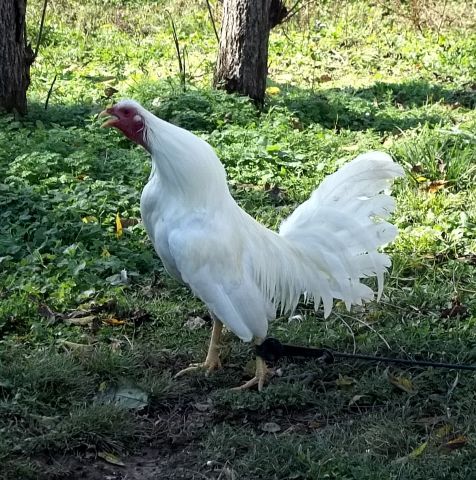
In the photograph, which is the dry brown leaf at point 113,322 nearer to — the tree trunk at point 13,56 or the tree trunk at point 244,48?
the tree trunk at point 13,56

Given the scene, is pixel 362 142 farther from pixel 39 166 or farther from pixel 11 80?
pixel 11 80

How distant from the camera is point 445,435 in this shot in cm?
382

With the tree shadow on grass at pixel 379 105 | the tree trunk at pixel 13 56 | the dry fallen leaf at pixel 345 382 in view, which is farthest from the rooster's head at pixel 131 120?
the tree shadow on grass at pixel 379 105

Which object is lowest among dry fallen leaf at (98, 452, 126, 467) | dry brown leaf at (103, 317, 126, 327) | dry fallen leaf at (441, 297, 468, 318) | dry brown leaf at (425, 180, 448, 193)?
dry fallen leaf at (98, 452, 126, 467)

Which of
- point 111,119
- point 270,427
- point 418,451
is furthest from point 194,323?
point 418,451

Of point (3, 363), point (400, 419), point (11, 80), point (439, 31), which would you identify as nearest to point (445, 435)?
point (400, 419)

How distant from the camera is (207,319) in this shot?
501 cm

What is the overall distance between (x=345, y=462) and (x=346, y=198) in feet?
4.51

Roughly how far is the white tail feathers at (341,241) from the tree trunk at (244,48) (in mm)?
4287

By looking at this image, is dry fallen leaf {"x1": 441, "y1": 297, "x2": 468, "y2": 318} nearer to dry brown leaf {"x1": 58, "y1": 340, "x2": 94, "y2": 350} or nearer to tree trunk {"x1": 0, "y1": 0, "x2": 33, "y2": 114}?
dry brown leaf {"x1": 58, "y1": 340, "x2": 94, "y2": 350}

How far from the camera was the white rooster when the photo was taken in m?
3.93

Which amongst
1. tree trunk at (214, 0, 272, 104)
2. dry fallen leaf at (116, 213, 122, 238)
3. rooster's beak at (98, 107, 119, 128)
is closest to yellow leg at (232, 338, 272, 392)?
rooster's beak at (98, 107, 119, 128)

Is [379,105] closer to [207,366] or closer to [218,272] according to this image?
[207,366]

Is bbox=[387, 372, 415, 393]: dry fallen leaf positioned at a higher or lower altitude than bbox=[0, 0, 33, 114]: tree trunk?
lower
